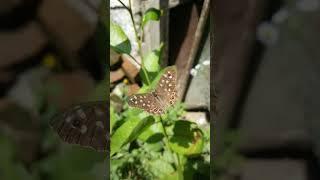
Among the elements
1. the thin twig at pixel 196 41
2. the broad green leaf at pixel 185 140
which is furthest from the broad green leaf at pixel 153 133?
the thin twig at pixel 196 41

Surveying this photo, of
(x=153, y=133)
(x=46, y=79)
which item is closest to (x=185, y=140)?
(x=153, y=133)

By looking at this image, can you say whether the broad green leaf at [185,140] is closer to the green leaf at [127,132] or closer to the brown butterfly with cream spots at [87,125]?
the green leaf at [127,132]

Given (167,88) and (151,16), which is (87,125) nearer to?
(167,88)

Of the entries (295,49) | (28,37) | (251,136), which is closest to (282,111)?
(251,136)

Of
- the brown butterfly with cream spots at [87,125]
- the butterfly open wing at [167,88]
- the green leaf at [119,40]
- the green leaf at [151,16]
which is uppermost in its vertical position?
the green leaf at [151,16]

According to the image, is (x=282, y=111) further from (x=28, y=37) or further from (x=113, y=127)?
(x=28, y=37)
